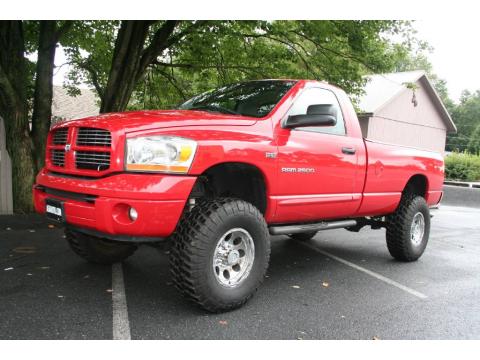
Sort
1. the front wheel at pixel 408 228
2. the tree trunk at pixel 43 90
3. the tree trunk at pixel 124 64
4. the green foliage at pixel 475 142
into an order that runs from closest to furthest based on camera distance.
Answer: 1. the front wheel at pixel 408 228
2. the tree trunk at pixel 43 90
3. the tree trunk at pixel 124 64
4. the green foliage at pixel 475 142

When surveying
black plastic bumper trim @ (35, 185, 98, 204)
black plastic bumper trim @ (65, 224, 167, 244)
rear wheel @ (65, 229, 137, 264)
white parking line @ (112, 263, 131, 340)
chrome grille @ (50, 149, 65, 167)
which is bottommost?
white parking line @ (112, 263, 131, 340)

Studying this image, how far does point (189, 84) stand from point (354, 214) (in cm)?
976

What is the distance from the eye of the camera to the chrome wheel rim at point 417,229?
19.8 ft

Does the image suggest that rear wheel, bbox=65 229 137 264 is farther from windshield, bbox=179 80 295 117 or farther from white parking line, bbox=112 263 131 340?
windshield, bbox=179 80 295 117

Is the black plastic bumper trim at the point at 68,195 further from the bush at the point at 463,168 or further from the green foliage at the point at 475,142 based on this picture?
the green foliage at the point at 475,142

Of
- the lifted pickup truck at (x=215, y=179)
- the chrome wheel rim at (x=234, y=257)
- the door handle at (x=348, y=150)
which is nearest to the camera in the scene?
the lifted pickup truck at (x=215, y=179)

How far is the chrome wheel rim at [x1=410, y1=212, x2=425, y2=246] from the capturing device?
6.04m

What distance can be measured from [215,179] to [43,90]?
5.96m

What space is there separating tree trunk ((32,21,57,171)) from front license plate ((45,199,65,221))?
5.11m

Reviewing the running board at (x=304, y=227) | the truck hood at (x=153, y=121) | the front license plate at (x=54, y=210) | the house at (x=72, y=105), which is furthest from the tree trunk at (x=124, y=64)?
the house at (x=72, y=105)

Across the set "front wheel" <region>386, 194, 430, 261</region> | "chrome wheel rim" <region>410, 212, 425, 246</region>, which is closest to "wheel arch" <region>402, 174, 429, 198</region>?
"front wheel" <region>386, 194, 430, 261</region>

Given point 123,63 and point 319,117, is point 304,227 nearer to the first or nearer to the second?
point 319,117

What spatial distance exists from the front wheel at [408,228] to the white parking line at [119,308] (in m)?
3.44

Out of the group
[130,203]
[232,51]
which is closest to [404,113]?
[232,51]
